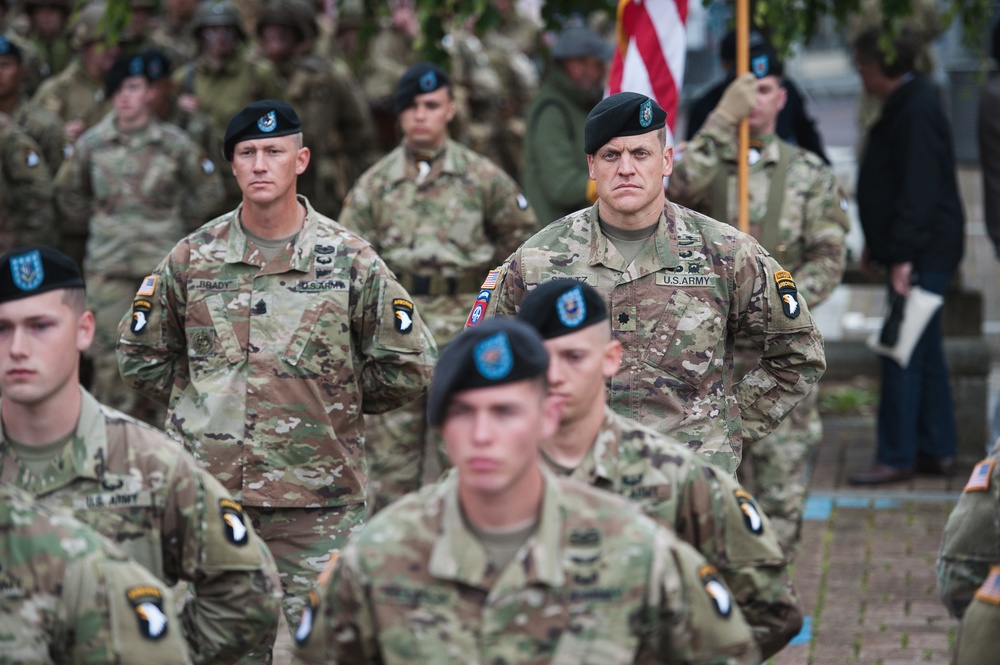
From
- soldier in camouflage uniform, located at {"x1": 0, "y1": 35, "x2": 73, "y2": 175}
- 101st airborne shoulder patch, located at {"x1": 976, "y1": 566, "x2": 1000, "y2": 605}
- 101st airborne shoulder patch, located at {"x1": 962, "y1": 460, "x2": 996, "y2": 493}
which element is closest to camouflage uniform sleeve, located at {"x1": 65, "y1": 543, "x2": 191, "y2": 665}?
101st airborne shoulder patch, located at {"x1": 976, "y1": 566, "x2": 1000, "y2": 605}

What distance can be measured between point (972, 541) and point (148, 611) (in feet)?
6.99

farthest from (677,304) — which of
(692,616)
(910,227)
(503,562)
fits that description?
(910,227)

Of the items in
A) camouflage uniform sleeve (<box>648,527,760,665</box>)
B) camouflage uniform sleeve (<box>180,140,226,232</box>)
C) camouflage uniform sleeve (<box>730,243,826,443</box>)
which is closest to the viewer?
camouflage uniform sleeve (<box>648,527,760,665</box>)

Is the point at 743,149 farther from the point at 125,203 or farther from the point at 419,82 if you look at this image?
the point at 125,203

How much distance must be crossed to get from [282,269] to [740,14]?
3363 mm

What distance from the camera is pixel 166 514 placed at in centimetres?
444

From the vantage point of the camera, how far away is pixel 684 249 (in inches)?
232

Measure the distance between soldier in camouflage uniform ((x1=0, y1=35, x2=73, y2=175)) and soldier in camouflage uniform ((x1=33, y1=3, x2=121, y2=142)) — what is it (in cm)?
82

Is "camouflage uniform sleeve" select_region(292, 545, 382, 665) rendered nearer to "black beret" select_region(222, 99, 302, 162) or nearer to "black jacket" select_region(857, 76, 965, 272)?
"black beret" select_region(222, 99, 302, 162)

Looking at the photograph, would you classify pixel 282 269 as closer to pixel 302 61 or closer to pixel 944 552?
pixel 944 552

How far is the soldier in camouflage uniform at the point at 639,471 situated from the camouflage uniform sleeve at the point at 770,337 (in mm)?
1511

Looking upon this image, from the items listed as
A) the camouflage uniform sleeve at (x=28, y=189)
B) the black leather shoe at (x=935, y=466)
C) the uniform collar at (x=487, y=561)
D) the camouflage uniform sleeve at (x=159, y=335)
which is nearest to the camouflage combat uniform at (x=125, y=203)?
the camouflage uniform sleeve at (x=28, y=189)

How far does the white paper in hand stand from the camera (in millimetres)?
9820

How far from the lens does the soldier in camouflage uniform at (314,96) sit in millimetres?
13320
